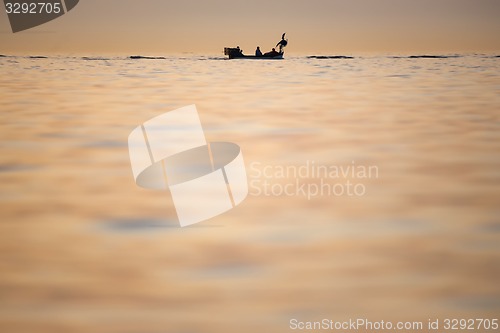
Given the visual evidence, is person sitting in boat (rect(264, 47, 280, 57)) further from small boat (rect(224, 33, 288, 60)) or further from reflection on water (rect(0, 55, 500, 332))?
reflection on water (rect(0, 55, 500, 332))

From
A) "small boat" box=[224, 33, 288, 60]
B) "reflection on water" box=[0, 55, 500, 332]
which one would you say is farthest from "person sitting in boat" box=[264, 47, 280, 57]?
"reflection on water" box=[0, 55, 500, 332]

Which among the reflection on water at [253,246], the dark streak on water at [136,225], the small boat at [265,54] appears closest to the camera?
the reflection on water at [253,246]

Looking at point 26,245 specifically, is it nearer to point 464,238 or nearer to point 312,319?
point 312,319

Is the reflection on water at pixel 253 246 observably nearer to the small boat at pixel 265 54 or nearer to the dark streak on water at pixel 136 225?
the dark streak on water at pixel 136 225
